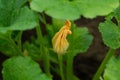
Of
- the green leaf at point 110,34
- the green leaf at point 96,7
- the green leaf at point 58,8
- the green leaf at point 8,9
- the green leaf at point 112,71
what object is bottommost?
the green leaf at point 112,71

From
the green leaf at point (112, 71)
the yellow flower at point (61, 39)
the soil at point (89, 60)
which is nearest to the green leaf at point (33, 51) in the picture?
the soil at point (89, 60)

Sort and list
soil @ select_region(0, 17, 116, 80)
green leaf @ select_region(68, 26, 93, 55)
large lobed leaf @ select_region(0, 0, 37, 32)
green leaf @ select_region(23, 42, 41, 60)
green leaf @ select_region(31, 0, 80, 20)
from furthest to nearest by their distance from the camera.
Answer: soil @ select_region(0, 17, 116, 80)
green leaf @ select_region(23, 42, 41, 60)
green leaf @ select_region(68, 26, 93, 55)
large lobed leaf @ select_region(0, 0, 37, 32)
green leaf @ select_region(31, 0, 80, 20)

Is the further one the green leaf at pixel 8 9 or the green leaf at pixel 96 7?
the green leaf at pixel 8 9

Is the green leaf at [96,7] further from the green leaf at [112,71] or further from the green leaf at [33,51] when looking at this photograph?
the green leaf at [33,51]

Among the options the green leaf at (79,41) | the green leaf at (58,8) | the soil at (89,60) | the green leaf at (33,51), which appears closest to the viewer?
the green leaf at (58,8)

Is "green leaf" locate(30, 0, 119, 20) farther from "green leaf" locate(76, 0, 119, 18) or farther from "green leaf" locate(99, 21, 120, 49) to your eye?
"green leaf" locate(99, 21, 120, 49)

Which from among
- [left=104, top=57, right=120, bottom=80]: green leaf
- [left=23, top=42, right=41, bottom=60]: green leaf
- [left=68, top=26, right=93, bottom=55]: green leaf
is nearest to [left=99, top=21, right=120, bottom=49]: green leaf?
[left=104, top=57, right=120, bottom=80]: green leaf

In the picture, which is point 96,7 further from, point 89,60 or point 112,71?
point 89,60
